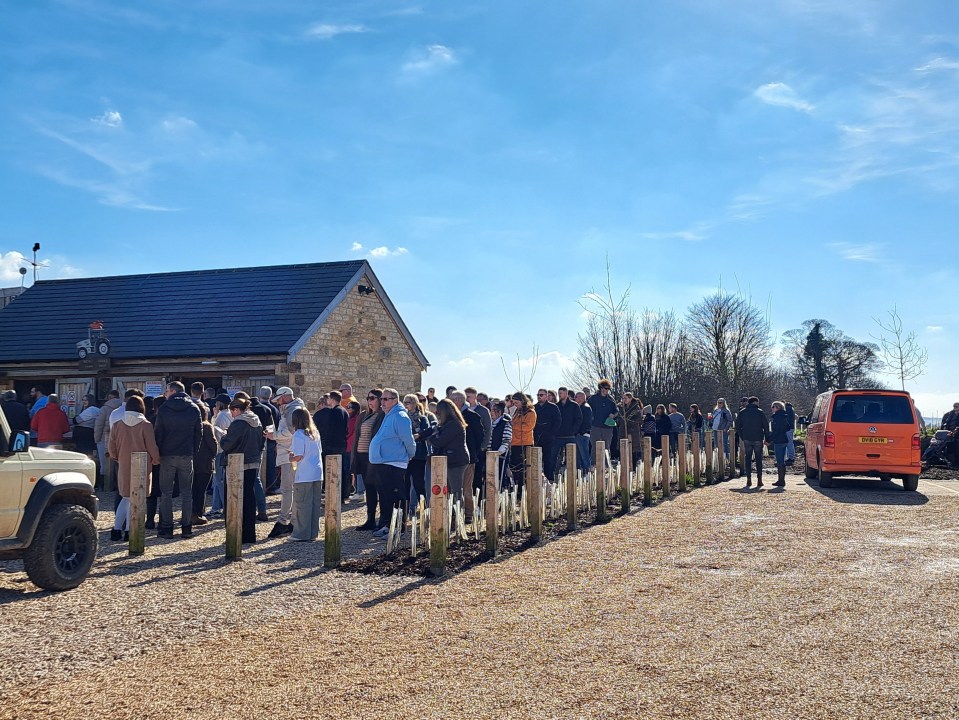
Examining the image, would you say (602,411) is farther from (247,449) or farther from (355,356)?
(355,356)

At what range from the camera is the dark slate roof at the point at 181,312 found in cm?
2350

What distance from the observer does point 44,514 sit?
8094 mm

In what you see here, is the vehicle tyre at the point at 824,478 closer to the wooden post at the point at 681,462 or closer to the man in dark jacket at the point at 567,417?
the wooden post at the point at 681,462

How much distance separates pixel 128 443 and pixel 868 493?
41.3 feet

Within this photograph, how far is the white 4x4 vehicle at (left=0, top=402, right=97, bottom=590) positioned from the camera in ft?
25.4

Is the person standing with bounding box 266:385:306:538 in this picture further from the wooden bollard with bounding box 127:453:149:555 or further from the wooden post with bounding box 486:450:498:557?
the wooden post with bounding box 486:450:498:557

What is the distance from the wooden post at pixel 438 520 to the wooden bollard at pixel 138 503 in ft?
10.7

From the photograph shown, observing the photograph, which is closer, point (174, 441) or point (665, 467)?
point (174, 441)

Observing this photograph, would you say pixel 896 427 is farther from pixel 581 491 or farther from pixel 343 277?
pixel 343 277

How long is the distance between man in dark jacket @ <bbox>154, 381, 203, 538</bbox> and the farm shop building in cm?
1123

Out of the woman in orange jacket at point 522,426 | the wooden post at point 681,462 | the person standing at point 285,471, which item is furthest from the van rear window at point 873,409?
the person standing at point 285,471

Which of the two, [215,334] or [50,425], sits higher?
[215,334]

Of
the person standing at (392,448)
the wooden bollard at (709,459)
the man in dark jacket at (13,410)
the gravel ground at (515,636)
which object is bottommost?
the gravel ground at (515,636)

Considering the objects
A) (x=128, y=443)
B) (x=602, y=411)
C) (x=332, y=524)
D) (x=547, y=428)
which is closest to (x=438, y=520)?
(x=332, y=524)
